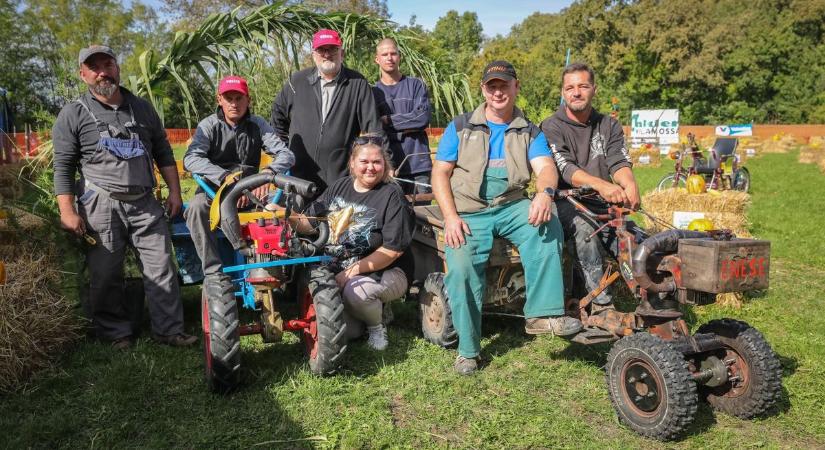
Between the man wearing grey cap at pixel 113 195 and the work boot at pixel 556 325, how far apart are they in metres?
2.51

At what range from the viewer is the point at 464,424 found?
3385 millimetres

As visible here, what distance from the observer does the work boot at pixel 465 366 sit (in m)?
4.01

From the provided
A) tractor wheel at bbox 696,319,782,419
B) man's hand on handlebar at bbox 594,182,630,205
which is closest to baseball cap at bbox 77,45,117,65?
man's hand on handlebar at bbox 594,182,630,205

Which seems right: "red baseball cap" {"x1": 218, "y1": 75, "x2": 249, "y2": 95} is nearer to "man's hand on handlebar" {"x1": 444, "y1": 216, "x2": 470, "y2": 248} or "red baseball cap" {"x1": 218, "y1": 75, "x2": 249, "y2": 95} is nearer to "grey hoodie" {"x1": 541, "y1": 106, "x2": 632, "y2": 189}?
"man's hand on handlebar" {"x1": 444, "y1": 216, "x2": 470, "y2": 248}

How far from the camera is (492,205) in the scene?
4.12 meters

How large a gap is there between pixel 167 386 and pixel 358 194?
180 centimetres

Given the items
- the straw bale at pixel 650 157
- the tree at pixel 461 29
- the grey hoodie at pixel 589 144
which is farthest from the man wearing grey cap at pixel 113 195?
the tree at pixel 461 29

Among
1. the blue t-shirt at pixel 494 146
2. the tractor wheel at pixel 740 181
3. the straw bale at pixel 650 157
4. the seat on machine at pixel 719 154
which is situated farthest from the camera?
the straw bale at pixel 650 157

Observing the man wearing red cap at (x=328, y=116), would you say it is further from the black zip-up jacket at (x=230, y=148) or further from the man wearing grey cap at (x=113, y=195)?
the man wearing grey cap at (x=113, y=195)

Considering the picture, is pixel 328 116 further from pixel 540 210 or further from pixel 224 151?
pixel 540 210

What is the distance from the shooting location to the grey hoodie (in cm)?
441

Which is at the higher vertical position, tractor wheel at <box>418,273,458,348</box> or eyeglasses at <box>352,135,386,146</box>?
eyeglasses at <box>352,135,386,146</box>

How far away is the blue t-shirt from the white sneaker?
133cm

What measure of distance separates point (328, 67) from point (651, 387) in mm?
3414
